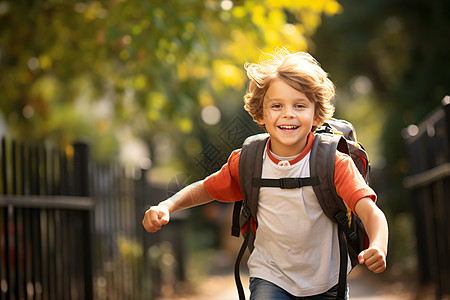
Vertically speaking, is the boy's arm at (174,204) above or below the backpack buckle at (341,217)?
above

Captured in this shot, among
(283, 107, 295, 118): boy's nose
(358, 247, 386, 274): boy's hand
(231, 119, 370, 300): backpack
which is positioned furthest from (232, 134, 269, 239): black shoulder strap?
(358, 247, 386, 274): boy's hand

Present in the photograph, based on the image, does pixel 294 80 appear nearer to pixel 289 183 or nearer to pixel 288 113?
pixel 288 113

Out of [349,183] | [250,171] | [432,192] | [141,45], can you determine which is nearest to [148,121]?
[141,45]

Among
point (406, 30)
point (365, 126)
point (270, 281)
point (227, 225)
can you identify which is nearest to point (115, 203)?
point (270, 281)

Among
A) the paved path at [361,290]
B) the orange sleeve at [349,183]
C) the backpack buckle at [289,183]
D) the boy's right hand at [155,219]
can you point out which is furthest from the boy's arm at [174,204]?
the paved path at [361,290]

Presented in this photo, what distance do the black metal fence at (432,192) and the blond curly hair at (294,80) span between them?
2513mm

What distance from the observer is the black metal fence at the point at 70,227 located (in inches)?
192

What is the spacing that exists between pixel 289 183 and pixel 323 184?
0.51 feet

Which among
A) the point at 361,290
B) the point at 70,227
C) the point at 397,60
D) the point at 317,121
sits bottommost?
the point at 361,290

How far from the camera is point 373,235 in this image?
2.48 m

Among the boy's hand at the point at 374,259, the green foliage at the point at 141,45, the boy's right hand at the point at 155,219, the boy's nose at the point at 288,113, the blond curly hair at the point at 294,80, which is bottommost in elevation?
the boy's hand at the point at 374,259

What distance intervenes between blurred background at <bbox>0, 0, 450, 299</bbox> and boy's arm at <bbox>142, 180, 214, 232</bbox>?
0.15 metres

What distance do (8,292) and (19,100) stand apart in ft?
16.2

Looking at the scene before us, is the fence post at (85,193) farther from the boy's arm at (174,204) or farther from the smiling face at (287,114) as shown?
the smiling face at (287,114)
